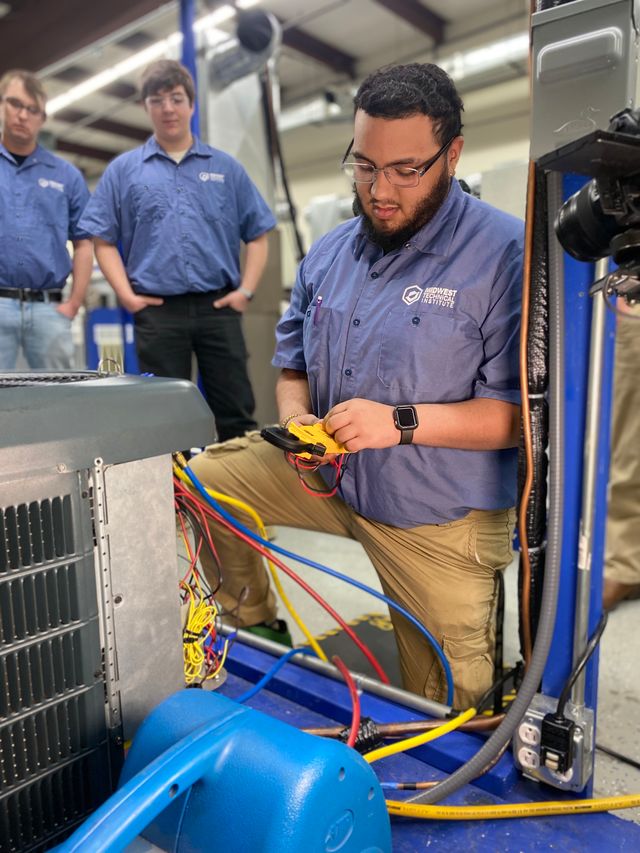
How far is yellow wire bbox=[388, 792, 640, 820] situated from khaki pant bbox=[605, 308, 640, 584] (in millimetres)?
1270

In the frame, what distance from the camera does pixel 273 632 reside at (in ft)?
5.71

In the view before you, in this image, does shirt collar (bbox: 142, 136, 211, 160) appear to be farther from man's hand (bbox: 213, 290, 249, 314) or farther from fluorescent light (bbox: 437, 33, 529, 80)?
fluorescent light (bbox: 437, 33, 529, 80)

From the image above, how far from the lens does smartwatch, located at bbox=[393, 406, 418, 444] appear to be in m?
1.19

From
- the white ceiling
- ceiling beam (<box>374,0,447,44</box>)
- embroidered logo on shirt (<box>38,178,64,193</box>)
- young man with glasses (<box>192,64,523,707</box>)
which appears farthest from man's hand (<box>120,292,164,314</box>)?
ceiling beam (<box>374,0,447,44</box>)

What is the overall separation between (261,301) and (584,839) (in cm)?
319

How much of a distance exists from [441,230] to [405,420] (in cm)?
40

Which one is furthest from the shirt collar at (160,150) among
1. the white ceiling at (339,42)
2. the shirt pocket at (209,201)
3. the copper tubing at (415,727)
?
the white ceiling at (339,42)

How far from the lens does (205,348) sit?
8.45 feet

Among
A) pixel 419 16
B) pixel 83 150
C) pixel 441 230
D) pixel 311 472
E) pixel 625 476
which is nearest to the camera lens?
pixel 441 230

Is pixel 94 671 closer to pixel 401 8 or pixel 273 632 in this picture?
pixel 273 632

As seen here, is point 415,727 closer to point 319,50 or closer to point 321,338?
point 321,338

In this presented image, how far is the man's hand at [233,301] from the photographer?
8.32ft

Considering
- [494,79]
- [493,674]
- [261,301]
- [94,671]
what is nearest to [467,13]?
[494,79]

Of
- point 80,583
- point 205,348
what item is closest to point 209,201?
point 205,348
